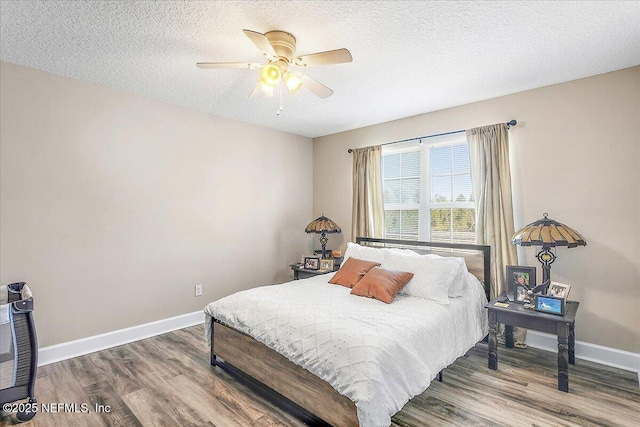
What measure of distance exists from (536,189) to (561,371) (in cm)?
165

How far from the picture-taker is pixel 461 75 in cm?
284

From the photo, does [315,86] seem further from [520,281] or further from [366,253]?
[520,281]

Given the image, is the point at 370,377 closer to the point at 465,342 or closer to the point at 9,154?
the point at 465,342

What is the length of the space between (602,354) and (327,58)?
11.1 feet

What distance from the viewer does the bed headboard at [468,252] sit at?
321 centimetres

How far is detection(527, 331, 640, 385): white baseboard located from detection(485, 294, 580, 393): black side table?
0.14 m

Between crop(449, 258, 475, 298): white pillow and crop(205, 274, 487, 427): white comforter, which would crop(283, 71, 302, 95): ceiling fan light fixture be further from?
crop(449, 258, 475, 298): white pillow

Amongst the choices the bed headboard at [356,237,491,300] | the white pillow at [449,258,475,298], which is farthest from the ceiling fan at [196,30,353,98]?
the bed headboard at [356,237,491,300]

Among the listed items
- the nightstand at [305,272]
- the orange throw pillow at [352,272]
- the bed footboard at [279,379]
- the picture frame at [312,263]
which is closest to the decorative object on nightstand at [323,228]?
the picture frame at [312,263]

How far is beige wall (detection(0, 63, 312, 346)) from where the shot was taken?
108 inches

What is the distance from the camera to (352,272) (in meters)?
3.25

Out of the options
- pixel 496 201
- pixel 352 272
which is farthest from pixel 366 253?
pixel 496 201

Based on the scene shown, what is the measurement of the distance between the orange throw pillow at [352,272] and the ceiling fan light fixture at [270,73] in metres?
1.94

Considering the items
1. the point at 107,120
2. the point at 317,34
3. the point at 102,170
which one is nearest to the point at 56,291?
the point at 102,170
